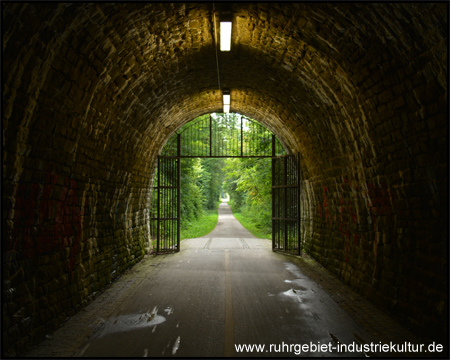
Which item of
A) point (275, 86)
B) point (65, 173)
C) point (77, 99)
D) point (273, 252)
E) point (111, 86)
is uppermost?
point (275, 86)

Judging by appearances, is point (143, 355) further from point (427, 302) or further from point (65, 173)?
point (427, 302)

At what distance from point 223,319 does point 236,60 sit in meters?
6.00

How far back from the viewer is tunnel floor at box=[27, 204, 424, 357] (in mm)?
4805

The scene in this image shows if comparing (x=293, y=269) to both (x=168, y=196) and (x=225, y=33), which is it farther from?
(x=225, y=33)

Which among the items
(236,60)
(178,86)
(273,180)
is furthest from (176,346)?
(273,180)

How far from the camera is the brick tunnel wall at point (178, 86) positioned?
4621 millimetres

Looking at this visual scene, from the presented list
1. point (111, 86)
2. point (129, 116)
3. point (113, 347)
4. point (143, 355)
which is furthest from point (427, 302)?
point (129, 116)

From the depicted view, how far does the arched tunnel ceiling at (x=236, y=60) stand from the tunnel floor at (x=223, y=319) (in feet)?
9.47

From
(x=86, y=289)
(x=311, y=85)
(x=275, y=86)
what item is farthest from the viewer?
(x=275, y=86)

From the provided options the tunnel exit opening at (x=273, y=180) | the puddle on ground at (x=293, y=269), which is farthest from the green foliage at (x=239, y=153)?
the puddle on ground at (x=293, y=269)

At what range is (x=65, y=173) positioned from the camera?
6109 millimetres

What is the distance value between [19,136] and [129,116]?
432 centimetres

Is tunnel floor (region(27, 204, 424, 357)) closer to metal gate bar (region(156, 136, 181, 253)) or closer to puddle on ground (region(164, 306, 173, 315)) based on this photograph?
puddle on ground (region(164, 306, 173, 315))

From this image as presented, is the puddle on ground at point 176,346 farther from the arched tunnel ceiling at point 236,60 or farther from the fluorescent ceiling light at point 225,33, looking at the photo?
the fluorescent ceiling light at point 225,33
